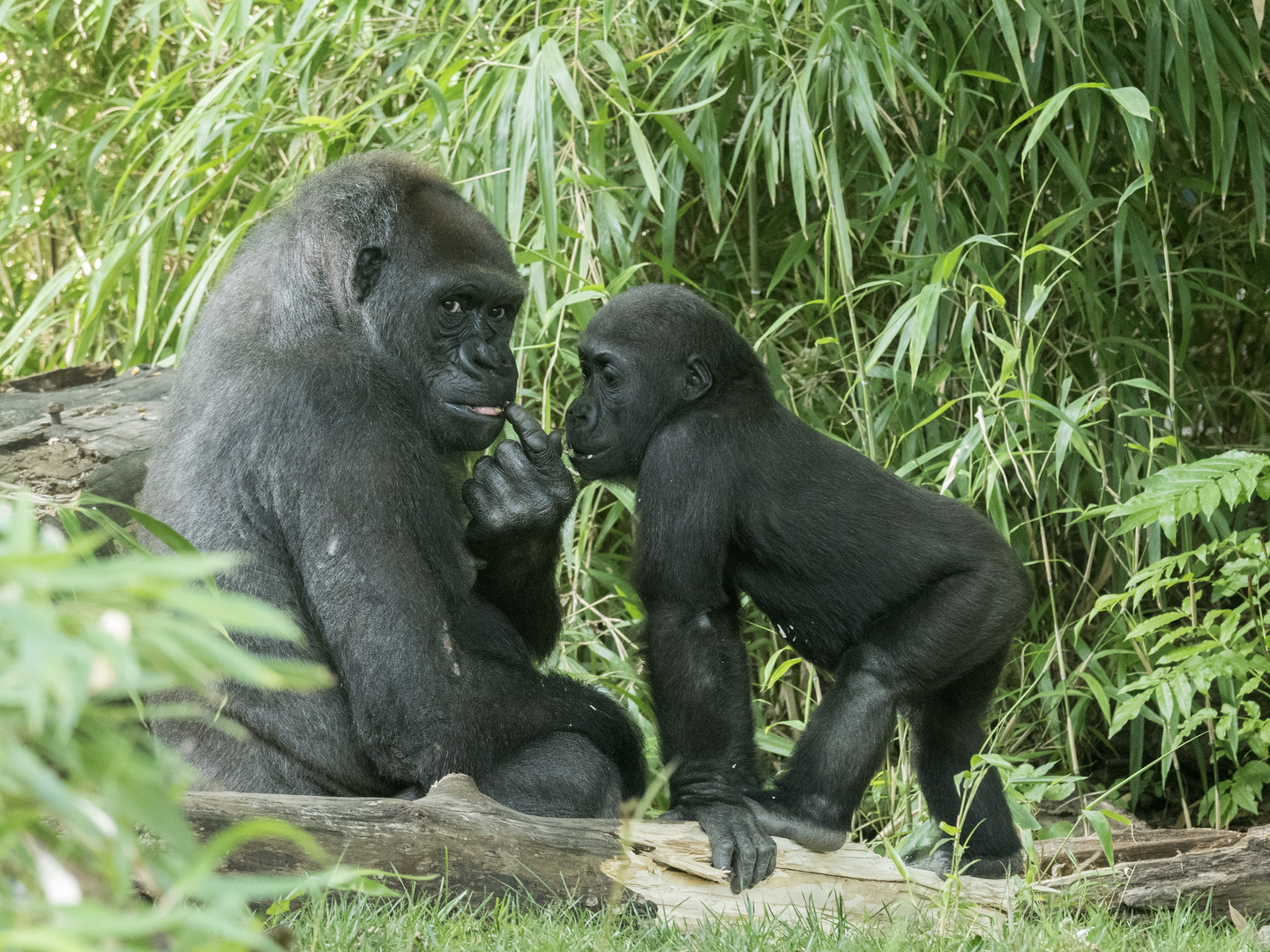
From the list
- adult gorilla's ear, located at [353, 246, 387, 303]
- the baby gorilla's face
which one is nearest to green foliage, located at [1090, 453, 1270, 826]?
the baby gorilla's face

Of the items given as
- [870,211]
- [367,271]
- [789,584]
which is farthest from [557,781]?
[870,211]

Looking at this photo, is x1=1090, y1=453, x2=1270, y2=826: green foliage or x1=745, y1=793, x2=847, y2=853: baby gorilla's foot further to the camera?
x1=1090, y1=453, x2=1270, y2=826: green foliage

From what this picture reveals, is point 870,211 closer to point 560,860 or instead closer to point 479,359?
point 479,359

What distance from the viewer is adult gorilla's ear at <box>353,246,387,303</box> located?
274cm

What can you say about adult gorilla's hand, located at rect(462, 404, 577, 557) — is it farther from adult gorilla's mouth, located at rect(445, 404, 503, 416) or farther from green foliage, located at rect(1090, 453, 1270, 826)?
green foliage, located at rect(1090, 453, 1270, 826)

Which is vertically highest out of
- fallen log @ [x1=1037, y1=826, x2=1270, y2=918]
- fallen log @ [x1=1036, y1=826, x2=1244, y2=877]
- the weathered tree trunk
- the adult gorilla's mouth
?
the adult gorilla's mouth

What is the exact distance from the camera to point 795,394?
14.2ft

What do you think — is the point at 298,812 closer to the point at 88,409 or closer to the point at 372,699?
the point at 372,699

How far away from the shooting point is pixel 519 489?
2.81m

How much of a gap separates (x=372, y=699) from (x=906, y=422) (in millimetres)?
2137

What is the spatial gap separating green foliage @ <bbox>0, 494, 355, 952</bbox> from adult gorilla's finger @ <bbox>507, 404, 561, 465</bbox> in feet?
7.01

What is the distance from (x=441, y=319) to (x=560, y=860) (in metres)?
1.21

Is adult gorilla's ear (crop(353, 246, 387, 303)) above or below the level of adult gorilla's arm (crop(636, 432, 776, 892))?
above

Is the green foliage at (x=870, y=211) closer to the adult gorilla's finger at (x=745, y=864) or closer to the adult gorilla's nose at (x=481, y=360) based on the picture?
the adult gorilla's nose at (x=481, y=360)
